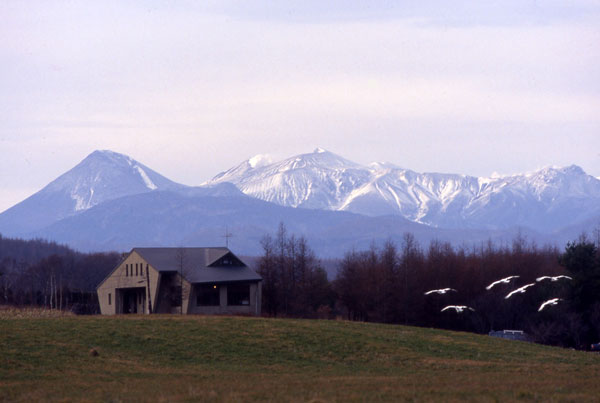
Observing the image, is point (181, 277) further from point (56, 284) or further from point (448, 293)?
point (56, 284)

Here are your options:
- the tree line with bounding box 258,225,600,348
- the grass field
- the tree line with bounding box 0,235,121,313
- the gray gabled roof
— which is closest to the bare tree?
the gray gabled roof

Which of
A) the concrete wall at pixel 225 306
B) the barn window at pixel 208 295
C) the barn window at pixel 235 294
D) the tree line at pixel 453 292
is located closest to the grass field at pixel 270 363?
the tree line at pixel 453 292

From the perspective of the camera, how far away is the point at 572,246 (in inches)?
2921

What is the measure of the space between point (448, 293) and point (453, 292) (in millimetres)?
626

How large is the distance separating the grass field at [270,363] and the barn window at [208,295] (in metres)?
27.0

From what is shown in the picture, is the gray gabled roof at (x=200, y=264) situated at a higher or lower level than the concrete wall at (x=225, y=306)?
higher

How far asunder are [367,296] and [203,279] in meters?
20.6

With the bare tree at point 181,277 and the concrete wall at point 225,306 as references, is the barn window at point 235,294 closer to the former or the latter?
the concrete wall at point 225,306

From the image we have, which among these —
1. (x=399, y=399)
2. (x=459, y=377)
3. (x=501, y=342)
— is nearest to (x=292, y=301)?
(x=501, y=342)

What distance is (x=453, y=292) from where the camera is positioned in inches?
3743

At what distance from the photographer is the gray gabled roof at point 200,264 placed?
85188 millimetres

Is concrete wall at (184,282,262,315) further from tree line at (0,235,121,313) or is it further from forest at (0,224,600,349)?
tree line at (0,235,121,313)

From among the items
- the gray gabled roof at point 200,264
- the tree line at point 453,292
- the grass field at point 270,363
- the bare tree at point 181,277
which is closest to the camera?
the grass field at point 270,363

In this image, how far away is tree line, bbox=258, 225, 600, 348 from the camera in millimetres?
73125
